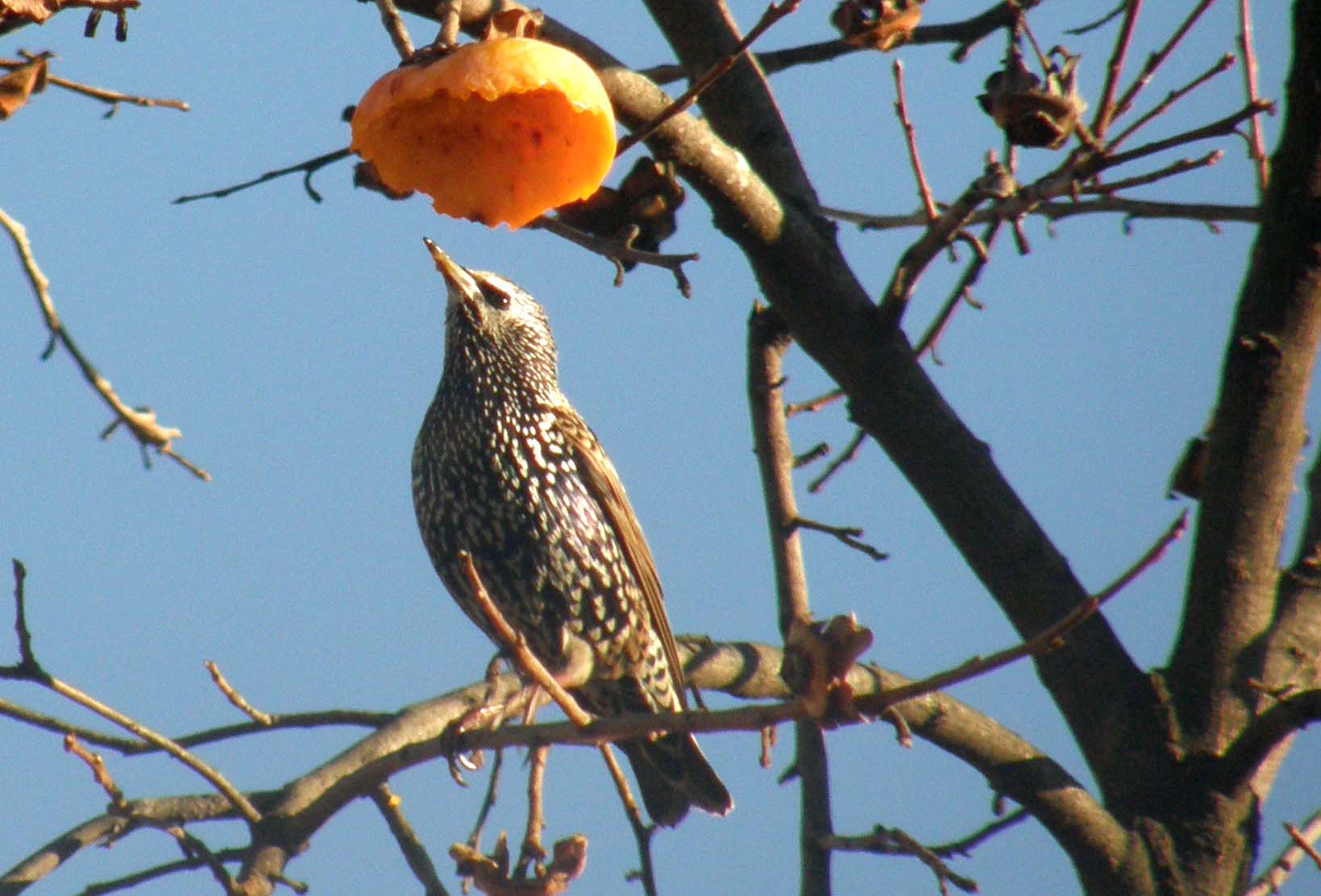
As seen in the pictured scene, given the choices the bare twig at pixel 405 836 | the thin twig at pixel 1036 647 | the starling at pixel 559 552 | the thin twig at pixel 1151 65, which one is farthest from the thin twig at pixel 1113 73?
the starling at pixel 559 552

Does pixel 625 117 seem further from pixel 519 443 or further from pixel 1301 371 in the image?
pixel 519 443

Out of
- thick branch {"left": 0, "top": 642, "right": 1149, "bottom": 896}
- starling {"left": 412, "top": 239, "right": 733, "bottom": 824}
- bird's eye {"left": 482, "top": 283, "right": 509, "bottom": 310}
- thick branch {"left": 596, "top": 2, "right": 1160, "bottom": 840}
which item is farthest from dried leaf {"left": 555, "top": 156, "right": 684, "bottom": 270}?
bird's eye {"left": 482, "top": 283, "right": 509, "bottom": 310}

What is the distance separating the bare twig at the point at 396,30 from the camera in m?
2.04

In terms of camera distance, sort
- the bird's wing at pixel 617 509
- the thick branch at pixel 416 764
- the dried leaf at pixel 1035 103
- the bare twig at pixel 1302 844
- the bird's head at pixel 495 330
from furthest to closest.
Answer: the bird's head at pixel 495 330
the bird's wing at pixel 617 509
the thick branch at pixel 416 764
the bare twig at pixel 1302 844
the dried leaf at pixel 1035 103

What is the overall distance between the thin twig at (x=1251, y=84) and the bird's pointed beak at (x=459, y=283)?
246 cm

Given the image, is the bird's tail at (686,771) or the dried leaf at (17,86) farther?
the bird's tail at (686,771)

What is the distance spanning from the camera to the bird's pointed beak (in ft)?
16.1

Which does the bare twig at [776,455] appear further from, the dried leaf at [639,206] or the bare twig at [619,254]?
the bare twig at [619,254]

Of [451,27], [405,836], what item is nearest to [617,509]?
[405,836]

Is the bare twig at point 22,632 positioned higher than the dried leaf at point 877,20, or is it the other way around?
the dried leaf at point 877,20

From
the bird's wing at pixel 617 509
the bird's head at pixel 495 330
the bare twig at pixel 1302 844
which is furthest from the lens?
the bird's head at pixel 495 330

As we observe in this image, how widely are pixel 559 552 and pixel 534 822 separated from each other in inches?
82.5

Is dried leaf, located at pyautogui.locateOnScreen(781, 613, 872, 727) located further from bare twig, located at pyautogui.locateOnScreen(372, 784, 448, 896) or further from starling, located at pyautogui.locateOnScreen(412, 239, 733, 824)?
starling, located at pyautogui.locateOnScreen(412, 239, 733, 824)

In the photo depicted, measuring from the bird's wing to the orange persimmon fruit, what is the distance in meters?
2.33
